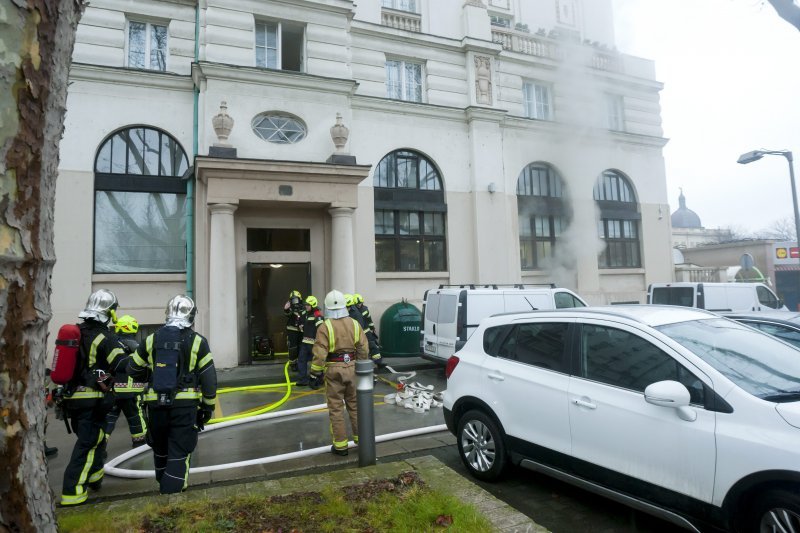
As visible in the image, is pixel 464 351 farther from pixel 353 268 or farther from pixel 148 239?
pixel 148 239

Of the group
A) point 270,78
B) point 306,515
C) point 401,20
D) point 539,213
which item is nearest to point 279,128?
point 270,78

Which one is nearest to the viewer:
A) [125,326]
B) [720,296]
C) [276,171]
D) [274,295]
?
[125,326]

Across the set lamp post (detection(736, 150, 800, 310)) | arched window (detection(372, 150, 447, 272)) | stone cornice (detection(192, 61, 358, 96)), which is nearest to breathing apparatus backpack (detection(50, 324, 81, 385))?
stone cornice (detection(192, 61, 358, 96))

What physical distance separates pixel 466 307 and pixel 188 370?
6.18 metres

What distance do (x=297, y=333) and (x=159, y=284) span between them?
4029mm

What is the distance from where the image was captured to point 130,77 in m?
11.5

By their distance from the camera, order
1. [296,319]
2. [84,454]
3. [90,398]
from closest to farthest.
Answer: [84,454] < [90,398] < [296,319]

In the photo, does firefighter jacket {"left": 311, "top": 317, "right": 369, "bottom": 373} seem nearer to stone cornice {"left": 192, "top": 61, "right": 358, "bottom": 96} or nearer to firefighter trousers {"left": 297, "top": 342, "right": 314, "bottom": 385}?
firefighter trousers {"left": 297, "top": 342, "right": 314, "bottom": 385}

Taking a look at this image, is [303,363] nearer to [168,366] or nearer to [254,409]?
[254,409]

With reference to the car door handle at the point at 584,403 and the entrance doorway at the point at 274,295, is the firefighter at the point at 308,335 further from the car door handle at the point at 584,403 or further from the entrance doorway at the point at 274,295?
the car door handle at the point at 584,403

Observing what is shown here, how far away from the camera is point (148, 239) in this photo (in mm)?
11734

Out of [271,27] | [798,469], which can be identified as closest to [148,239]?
[271,27]

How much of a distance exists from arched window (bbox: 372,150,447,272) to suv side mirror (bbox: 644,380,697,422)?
11052 mm

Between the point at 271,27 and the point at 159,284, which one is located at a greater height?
the point at 271,27
